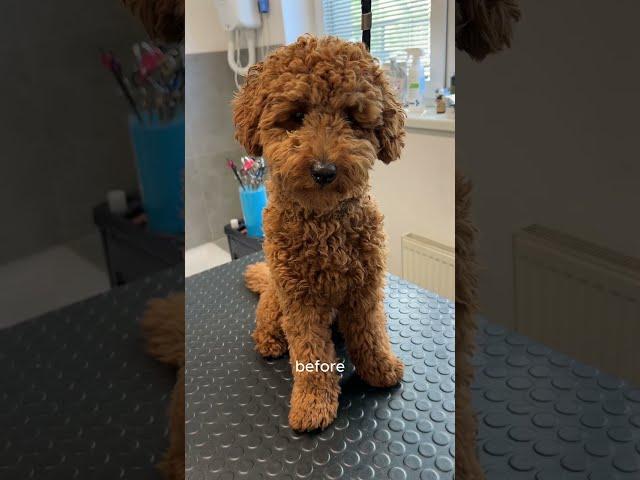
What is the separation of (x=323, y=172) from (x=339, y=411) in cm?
33

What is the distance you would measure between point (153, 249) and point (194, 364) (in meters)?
0.33

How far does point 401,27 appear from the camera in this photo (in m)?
0.47

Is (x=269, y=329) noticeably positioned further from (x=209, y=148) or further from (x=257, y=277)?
(x=209, y=148)

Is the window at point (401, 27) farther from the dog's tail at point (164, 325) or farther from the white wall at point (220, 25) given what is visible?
the dog's tail at point (164, 325)

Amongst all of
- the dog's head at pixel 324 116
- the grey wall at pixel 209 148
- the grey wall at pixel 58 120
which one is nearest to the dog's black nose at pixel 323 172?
the dog's head at pixel 324 116

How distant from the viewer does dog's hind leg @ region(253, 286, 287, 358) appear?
2.37 ft

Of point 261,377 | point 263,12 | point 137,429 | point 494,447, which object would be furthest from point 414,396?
point 263,12

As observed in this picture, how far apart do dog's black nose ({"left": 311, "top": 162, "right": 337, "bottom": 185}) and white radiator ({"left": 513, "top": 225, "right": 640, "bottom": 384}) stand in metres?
0.19

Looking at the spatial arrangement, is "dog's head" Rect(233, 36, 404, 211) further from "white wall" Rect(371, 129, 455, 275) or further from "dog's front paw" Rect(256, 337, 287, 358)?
"dog's front paw" Rect(256, 337, 287, 358)

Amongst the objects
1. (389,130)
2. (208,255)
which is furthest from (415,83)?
(208,255)

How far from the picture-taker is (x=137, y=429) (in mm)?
382

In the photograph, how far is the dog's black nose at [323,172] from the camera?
0.49 metres

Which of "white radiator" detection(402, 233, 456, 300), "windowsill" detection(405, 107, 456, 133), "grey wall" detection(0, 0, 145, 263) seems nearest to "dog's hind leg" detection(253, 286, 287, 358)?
"white radiator" detection(402, 233, 456, 300)

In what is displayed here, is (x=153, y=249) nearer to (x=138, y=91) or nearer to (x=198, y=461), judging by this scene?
(x=138, y=91)
